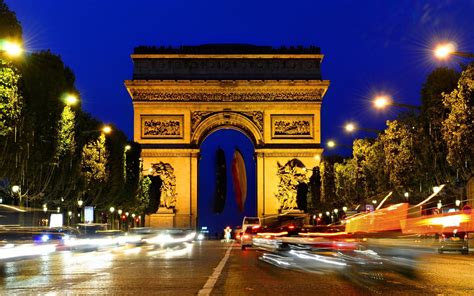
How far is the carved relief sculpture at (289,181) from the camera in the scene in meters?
80.6

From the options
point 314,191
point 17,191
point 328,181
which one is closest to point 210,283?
point 17,191

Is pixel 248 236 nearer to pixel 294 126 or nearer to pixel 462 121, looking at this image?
pixel 462 121

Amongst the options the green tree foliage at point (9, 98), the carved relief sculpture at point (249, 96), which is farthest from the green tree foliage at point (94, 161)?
the carved relief sculpture at point (249, 96)

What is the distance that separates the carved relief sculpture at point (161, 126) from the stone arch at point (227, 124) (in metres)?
1.82

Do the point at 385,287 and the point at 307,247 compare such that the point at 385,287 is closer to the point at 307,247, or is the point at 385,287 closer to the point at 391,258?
the point at 391,258

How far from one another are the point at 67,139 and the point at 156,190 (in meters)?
29.5

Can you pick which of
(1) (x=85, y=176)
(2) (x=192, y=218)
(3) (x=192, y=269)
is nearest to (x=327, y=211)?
(2) (x=192, y=218)

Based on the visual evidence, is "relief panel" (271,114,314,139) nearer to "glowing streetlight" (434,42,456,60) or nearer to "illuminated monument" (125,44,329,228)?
"illuminated monument" (125,44,329,228)

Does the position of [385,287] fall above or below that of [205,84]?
below

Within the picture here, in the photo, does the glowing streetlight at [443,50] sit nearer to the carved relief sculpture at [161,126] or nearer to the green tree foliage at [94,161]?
the green tree foliage at [94,161]

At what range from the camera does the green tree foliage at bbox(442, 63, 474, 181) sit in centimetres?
3369

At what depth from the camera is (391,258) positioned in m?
18.5

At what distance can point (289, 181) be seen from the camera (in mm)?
80688

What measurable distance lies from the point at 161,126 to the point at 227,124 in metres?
7.14
